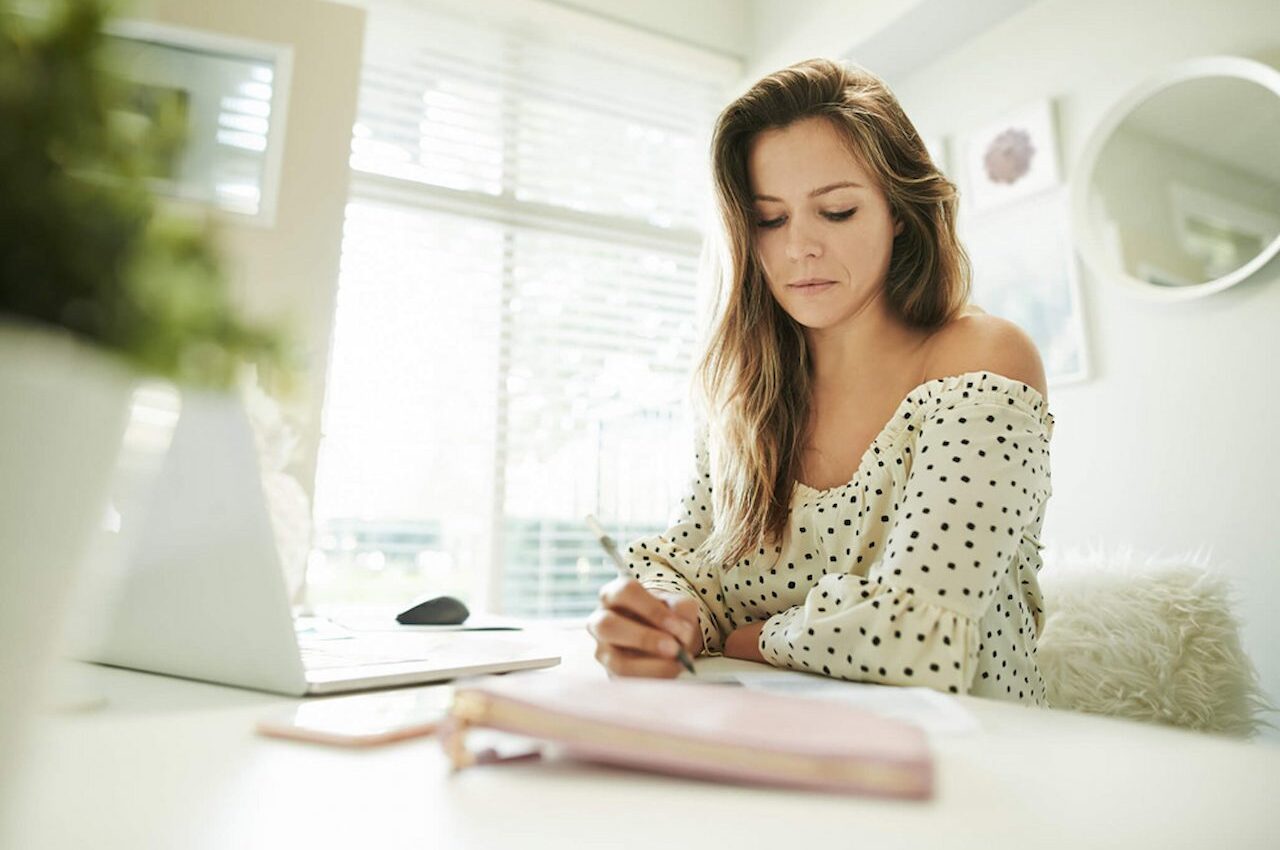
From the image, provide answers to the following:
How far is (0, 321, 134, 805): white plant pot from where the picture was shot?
0.61 ft

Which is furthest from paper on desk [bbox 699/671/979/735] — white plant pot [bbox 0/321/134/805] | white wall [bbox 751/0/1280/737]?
white wall [bbox 751/0/1280/737]

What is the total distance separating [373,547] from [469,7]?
1753 mm

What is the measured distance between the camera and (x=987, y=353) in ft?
3.30

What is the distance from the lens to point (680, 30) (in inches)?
116

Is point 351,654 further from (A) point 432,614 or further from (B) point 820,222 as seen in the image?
(B) point 820,222

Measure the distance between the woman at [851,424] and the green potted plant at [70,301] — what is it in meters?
0.65

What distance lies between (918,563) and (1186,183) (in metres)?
1.64

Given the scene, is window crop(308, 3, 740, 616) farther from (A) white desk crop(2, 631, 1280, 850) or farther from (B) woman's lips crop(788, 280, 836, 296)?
(A) white desk crop(2, 631, 1280, 850)

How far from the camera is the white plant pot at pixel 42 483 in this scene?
0.19 meters

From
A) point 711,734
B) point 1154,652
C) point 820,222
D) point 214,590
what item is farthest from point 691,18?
point 711,734

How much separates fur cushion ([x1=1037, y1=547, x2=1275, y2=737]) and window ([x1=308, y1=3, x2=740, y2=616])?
1.16 metres

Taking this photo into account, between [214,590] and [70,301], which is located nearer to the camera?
[70,301]

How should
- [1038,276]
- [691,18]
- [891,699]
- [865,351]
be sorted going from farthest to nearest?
[691,18], [1038,276], [865,351], [891,699]

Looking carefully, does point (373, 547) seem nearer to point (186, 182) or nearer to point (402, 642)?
point (402, 642)
